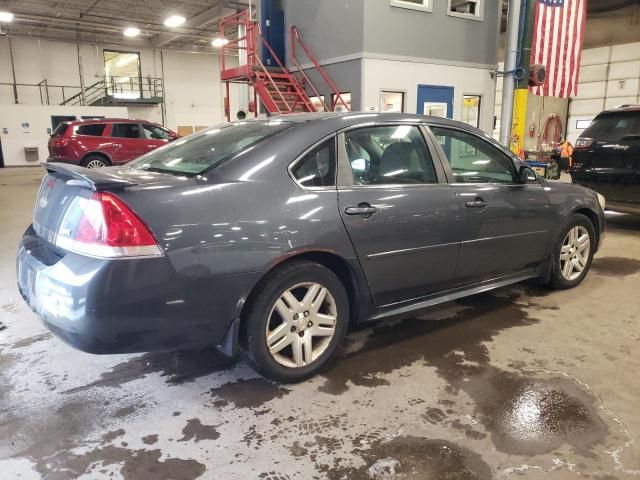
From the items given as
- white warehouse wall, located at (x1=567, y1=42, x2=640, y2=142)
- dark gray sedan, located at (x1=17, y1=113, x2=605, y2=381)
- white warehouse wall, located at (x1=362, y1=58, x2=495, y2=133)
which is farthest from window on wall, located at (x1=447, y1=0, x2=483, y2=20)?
white warehouse wall, located at (x1=567, y1=42, x2=640, y2=142)

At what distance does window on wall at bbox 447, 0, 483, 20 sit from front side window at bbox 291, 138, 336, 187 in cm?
842

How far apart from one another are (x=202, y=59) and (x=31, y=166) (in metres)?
10.9

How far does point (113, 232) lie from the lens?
2.28 m

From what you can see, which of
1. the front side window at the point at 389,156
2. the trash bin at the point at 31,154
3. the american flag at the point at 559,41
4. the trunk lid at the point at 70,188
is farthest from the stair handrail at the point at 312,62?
the trash bin at the point at 31,154

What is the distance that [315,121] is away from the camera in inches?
119

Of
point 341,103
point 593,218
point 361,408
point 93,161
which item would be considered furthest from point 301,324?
point 93,161

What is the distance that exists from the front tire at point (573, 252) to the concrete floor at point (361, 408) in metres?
0.60

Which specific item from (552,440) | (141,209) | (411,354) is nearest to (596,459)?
(552,440)

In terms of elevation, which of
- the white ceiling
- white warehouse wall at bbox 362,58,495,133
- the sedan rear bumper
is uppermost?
the white ceiling

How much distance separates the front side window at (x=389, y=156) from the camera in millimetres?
3071

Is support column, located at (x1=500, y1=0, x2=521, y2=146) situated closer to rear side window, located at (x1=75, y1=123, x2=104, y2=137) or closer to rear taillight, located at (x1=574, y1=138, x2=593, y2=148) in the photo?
rear taillight, located at (x1=574, y1=138, x2=593, y2=148)

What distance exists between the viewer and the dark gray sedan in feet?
7.64

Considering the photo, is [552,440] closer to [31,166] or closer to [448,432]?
[448,432]

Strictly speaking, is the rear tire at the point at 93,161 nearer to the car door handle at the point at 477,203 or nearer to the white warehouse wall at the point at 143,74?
the car door handle at the point at 477,203
